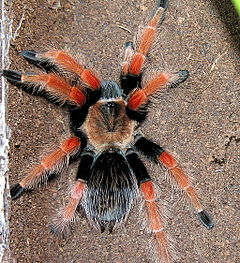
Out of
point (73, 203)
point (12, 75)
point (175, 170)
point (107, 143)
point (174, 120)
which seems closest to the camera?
point (12, 75)

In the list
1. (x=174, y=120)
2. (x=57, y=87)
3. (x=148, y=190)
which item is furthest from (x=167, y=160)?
(x=57, y=87)

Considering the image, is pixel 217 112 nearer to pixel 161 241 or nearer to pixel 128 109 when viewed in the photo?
pixel 128 109

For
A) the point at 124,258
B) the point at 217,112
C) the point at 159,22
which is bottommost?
the point at 124,258

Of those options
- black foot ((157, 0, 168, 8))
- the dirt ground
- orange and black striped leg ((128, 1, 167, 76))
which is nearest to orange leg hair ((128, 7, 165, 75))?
orange and black striped leg ((128, 1, 167, 76))

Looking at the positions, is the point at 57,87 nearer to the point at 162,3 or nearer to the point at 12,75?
the point at 12,75

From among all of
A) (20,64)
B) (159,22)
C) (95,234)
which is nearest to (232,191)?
(95,234)

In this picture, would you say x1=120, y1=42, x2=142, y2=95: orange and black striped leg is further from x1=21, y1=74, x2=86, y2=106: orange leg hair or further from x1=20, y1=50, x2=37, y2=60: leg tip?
x1=20, y1=50, x2=37, y2=60: leg tip

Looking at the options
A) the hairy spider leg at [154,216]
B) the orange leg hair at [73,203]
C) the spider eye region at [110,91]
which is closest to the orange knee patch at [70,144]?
the orange leg hair at [73,203]
